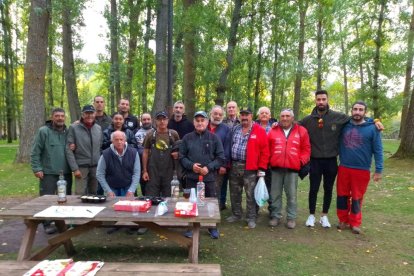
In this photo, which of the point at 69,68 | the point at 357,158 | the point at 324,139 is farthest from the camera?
the point at 69,68

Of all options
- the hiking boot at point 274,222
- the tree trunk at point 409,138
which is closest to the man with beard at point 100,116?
the hiking boot at point 274,222

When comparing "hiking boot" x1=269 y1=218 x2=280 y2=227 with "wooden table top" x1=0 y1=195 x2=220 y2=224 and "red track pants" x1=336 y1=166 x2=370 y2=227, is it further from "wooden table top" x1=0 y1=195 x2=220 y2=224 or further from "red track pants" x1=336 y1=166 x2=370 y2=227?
"wooden table top" x1=0 y1=195 x2=220 y2=224

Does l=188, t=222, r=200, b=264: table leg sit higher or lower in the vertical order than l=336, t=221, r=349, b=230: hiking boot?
higher

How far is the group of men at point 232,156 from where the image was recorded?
17.5 feet

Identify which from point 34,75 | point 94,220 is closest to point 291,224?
point 94,220

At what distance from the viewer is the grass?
440cm

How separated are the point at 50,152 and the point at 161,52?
5.47 meters

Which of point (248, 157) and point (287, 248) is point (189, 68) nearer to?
point (248, 157)

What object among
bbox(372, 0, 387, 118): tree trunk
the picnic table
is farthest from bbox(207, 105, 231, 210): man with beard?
bbox(372, 0, 387, 118): tree trunk

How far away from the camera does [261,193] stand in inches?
222

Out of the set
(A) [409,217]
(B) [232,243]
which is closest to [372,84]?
(A) [409,217]

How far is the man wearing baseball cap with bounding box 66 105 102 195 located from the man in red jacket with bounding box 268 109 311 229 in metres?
2.98

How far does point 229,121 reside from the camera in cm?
696

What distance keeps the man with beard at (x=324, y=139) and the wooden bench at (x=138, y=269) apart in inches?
136
